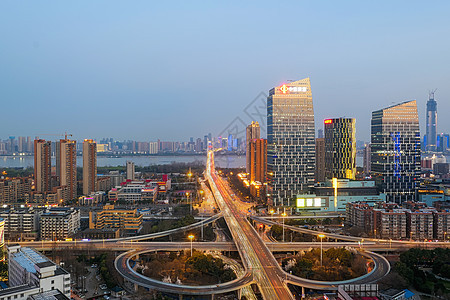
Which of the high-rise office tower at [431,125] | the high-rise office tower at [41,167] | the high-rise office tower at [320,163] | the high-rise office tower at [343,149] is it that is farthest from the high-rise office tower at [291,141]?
the high-rise office tower at [431,125]

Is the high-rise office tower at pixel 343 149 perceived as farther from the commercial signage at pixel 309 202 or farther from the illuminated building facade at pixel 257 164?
the commercial signage at pixel 309 202

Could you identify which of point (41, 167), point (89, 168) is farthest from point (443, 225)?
point (41, 167)

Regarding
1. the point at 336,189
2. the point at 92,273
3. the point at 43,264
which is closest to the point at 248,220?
the point at 336,189

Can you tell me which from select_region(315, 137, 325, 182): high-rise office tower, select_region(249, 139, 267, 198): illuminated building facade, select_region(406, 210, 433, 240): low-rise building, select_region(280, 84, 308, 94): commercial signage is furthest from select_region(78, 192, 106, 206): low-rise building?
select_region(406, 210, 433, 240): low-rise building

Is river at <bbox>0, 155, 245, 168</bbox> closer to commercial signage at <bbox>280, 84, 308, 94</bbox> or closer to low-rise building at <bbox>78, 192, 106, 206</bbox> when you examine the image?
low-rise building at <bbox>78, 192, 106, 206</bbox>

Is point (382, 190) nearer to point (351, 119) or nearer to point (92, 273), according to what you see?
point (351, 119)

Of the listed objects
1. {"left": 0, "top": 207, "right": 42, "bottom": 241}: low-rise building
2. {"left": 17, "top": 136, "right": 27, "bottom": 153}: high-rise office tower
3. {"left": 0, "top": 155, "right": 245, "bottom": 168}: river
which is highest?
{"left": 17, "top": 136, "right": 27, "bottom": 153}: high-rise office tower

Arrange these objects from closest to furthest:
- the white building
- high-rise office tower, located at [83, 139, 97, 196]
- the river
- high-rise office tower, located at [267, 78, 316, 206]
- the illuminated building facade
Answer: the white building, high-rise office tower, located at [267, 78, 316, 206], high-rise office tower, located at [83, 139, 97, 196], the illuminated building facade, the river
